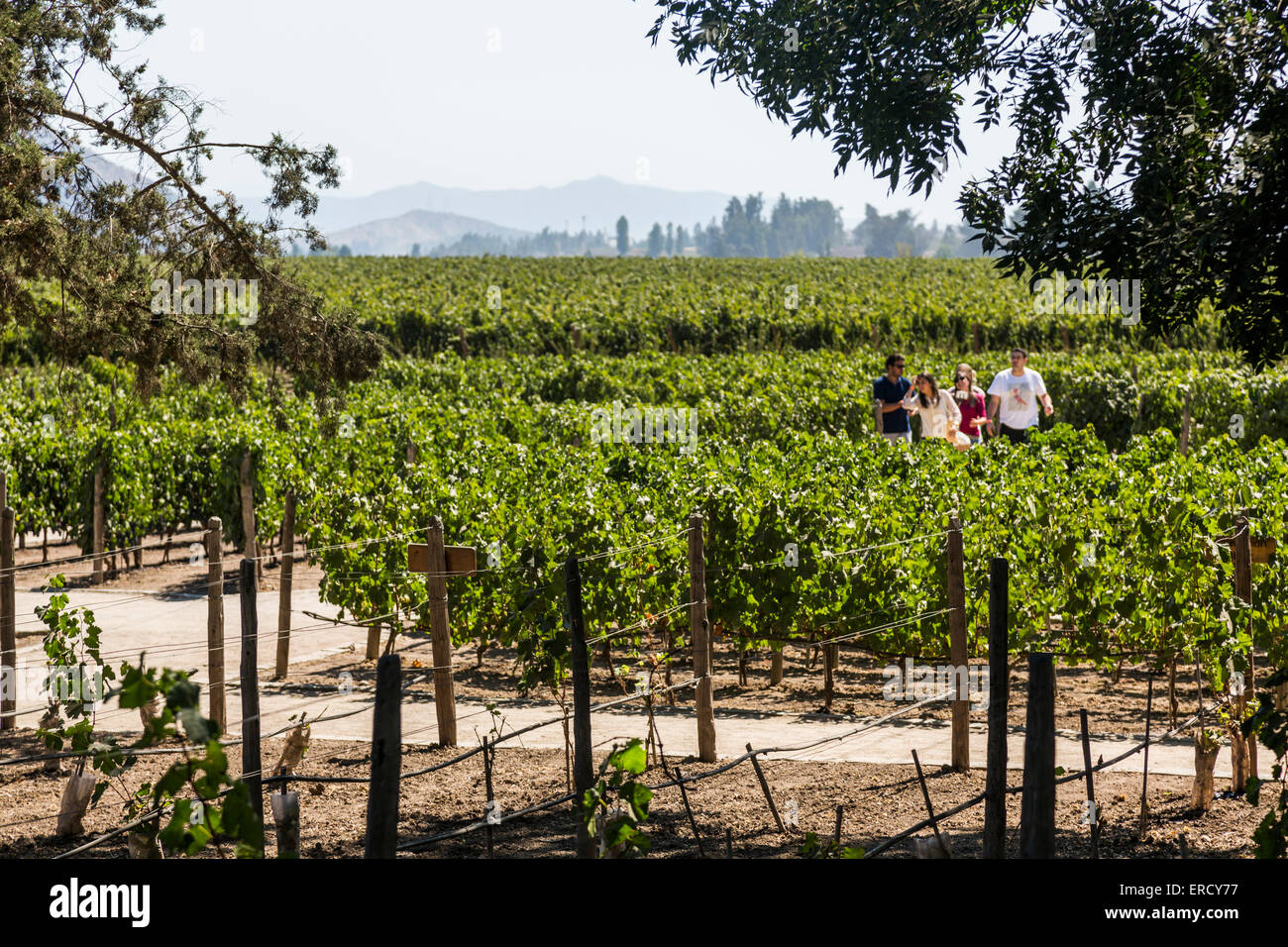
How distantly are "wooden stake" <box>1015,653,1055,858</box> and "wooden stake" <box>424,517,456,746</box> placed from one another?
14.7 ft

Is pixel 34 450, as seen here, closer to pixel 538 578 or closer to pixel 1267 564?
pixel 538 578

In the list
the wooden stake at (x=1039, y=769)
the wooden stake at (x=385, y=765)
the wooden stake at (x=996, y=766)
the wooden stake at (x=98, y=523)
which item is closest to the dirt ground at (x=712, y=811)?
the wooden stake at (x=996, y=766)

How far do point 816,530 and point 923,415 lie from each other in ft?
21.4

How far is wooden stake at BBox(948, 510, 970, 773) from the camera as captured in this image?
24.0 feet

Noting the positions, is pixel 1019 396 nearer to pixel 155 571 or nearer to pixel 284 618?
pixel 284 618

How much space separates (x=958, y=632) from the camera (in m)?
7.50

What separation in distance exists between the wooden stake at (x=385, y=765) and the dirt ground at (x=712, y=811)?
91.2 inches

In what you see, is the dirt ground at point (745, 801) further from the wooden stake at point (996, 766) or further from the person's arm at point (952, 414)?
the person's arm at point (952, 414)

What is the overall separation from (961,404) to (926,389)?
1481 mm

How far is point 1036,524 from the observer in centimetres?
943

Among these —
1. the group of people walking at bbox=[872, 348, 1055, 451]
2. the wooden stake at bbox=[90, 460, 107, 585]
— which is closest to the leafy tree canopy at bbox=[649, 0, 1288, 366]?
the group of people walking at bbox=[872, 348, 1055, 451]

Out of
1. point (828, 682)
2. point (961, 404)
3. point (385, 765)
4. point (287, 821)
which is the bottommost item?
point (828, 682)

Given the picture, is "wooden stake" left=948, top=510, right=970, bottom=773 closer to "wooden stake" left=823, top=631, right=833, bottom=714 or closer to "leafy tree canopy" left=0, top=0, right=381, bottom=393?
"wooden stake" left=823, top=631, right=833, bottom=714

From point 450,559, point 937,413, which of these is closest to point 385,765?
point 450,559
